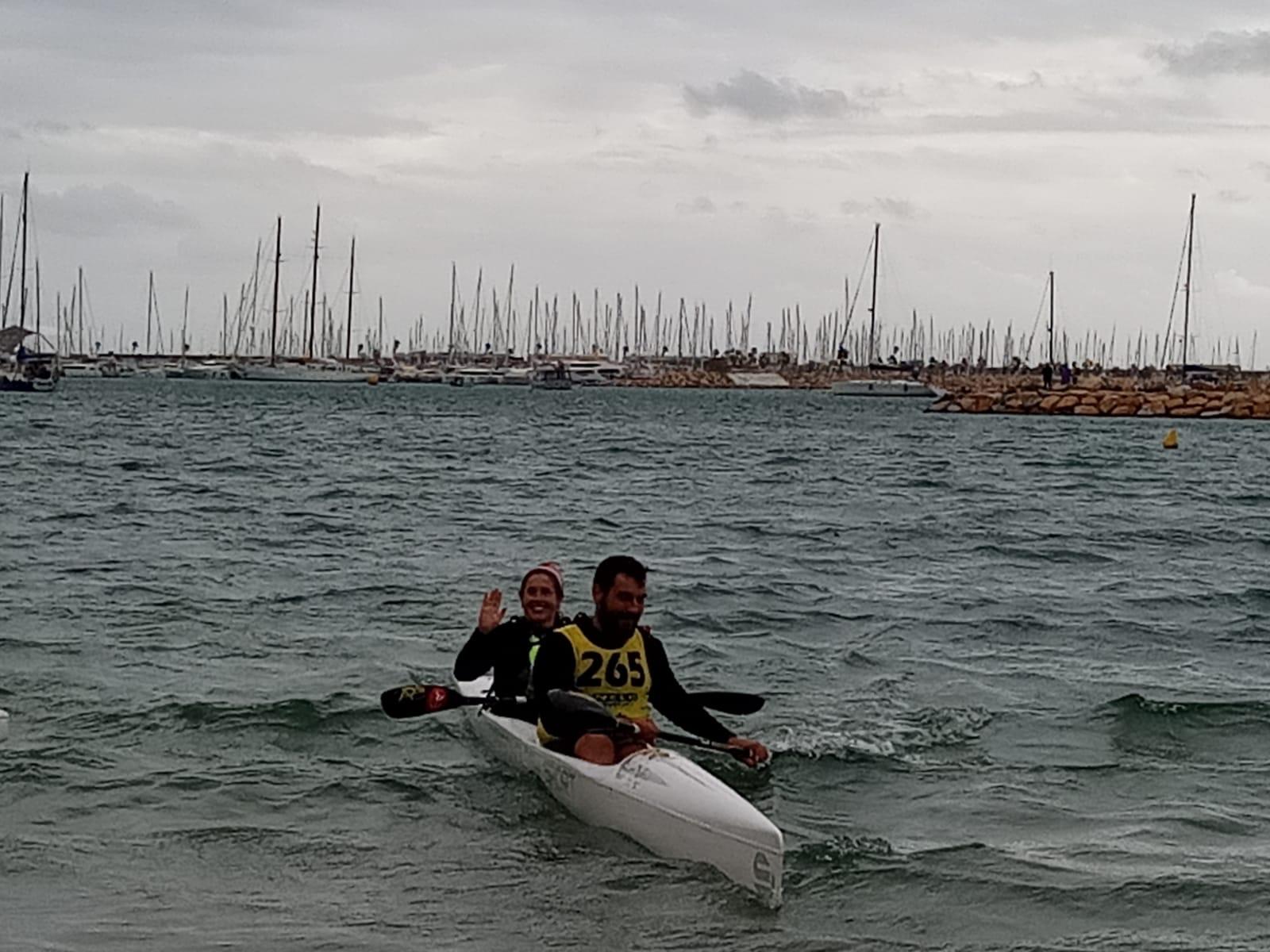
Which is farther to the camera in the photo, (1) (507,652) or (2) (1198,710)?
(2) (1198,710)

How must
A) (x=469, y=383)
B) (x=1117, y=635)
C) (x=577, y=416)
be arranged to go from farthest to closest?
(x=469, y=383) < (x=577, y=416) < (x=1117, y=635)

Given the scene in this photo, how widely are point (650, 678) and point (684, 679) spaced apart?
16.8 ft

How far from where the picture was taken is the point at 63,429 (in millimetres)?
56906

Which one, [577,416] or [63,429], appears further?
[577,416]

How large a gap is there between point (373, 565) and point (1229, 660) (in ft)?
31.6

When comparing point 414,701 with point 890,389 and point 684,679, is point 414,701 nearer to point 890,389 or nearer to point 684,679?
point 684,679

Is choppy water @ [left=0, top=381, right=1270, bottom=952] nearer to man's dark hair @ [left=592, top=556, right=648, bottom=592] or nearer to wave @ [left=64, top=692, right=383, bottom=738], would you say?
wave @ [left=64, top=692, right=383, bottom=738]

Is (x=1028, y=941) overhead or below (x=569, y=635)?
below

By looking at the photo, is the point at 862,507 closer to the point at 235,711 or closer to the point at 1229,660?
the point at 1229,660

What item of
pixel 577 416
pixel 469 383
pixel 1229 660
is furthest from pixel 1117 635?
pixel 469 383

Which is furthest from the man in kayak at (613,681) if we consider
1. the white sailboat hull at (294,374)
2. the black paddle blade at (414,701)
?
the white sailboat hull at (294,374)

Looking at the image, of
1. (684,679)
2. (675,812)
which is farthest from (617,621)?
(684,679)

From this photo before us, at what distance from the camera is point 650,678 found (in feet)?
31.7

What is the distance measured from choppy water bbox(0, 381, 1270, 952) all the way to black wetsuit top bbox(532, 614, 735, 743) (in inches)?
28.0
